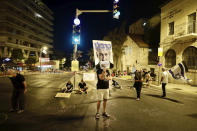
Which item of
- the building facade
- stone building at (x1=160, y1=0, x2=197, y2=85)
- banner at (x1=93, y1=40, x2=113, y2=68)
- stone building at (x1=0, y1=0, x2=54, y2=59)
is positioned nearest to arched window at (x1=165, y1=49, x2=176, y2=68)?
stone building at (x1=160, y1=0, x2=197, y2=85)

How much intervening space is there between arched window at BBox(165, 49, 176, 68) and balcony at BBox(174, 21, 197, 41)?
197 cm

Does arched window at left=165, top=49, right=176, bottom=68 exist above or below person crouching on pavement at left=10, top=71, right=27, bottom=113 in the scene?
above

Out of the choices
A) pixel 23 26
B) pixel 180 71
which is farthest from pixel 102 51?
pixel 23 26

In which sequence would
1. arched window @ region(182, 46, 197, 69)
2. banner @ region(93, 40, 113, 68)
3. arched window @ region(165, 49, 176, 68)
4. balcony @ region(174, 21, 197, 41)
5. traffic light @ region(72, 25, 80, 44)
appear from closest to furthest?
1. banner @ region(93, 40, 113, 68)
2. traffic light @ region(72, 25, 80, 44)
3. balcony @ region(174, 21, 197, 41)
4. arched window @ region(182, 46, 197, 69)
5. arched window @ region(165, 49, 176, 68)

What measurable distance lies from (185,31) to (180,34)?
2.13 ft

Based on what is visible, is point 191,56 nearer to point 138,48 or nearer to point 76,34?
point 138,48

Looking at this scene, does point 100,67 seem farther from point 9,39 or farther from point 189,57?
point 9,39

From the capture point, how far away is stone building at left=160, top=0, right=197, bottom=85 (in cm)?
1445

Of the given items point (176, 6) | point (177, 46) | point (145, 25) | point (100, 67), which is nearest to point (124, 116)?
point (100, 67)

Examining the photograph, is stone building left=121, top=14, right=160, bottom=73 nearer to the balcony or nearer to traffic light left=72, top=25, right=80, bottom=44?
the balcony

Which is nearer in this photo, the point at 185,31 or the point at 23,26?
the point at 185,31

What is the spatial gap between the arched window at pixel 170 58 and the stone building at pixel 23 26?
33.2 meters

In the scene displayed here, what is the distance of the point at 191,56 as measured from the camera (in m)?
14.7

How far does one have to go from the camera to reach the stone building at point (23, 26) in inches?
1772
